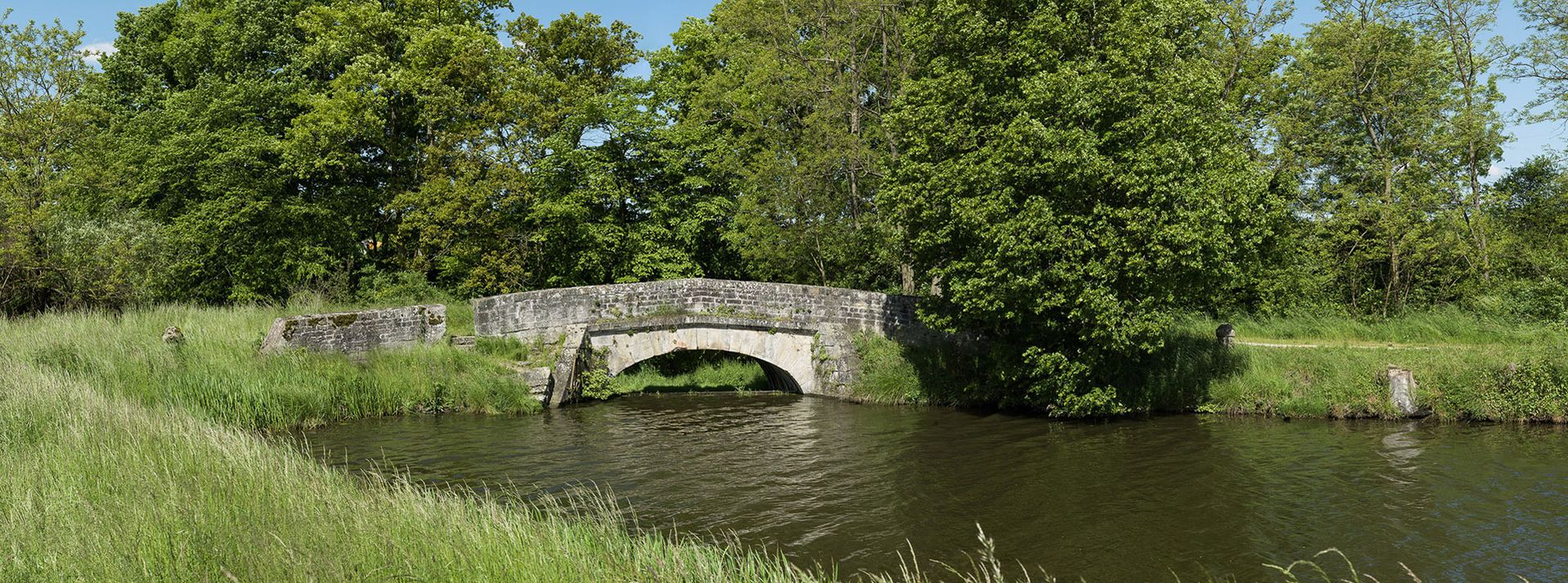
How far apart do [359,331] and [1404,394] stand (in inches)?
707

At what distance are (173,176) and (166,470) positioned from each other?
21740 mm

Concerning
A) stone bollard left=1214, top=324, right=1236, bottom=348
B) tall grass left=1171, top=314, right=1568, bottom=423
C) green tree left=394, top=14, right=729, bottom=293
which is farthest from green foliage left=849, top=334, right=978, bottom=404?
green tree left=394, top=14, right=729, bottom=293

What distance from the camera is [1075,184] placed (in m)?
13.8

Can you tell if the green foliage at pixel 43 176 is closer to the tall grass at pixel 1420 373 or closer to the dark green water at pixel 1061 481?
the dark green water at pixel 1061 481

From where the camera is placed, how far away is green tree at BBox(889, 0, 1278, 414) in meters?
13.6

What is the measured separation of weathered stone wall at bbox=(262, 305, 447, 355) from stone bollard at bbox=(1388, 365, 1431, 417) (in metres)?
16.8

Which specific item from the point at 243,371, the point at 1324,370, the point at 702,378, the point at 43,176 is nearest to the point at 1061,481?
the point at 1324,370

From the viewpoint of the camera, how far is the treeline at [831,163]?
555 inches

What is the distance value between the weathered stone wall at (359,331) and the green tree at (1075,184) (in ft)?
32.0

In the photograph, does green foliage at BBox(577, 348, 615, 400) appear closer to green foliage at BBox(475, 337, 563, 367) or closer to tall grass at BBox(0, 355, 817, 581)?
green foliage at BBox(475, 337, 563, 367)

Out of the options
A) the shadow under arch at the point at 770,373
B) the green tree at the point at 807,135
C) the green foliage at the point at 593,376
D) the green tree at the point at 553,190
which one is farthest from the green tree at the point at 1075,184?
the green tree at the point at 553,190

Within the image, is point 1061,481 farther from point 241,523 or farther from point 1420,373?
point 241,523

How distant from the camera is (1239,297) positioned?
20344 millimetres

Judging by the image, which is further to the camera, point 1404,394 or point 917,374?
point 917,374
